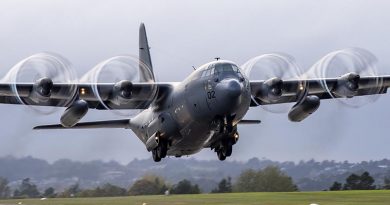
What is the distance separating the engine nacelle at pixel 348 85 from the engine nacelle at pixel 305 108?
1456 millimetres

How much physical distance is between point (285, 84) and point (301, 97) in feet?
3.51

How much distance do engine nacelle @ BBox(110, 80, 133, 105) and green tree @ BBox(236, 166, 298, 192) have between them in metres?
24.0

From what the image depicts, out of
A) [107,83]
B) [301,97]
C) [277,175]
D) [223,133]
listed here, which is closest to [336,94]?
[301,97]

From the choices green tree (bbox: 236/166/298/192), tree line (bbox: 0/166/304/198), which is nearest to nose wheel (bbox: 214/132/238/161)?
tree line (bbox: 0/166/304/198)

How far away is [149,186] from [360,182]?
2000 centimetres

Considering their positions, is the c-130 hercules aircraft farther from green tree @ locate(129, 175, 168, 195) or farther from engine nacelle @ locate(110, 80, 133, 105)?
green tree @ locate(129, 175, 168, 195)

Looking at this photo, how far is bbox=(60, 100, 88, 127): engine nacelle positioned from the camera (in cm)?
3179

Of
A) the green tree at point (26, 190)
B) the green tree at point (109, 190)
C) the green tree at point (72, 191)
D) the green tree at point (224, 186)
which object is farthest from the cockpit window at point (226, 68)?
the green tree at point (26, 190)

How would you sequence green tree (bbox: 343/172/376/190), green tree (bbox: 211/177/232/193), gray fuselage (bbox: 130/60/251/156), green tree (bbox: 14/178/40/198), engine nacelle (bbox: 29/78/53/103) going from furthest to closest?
green tree (bbox: 343/172/376/190) → green tree (bbox: 14/178/40/198) → green tree (bbox: 211/177/232/193) → engine nacelle (bbox: 29/78/53/103) → gray fuselage (bbox: 130/60/251/156)

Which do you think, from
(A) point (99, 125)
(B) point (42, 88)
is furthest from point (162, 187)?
(B) point (42, 88)

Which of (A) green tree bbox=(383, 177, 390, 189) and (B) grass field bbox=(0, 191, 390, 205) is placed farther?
(A) green tree bbox=(383, 177, 390, 189)

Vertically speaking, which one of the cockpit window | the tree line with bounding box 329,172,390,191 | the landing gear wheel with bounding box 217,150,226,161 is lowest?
the landing gear wheel with bounding box 217,150,226,161

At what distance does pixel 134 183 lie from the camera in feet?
180

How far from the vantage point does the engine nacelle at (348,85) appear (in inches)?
1367
